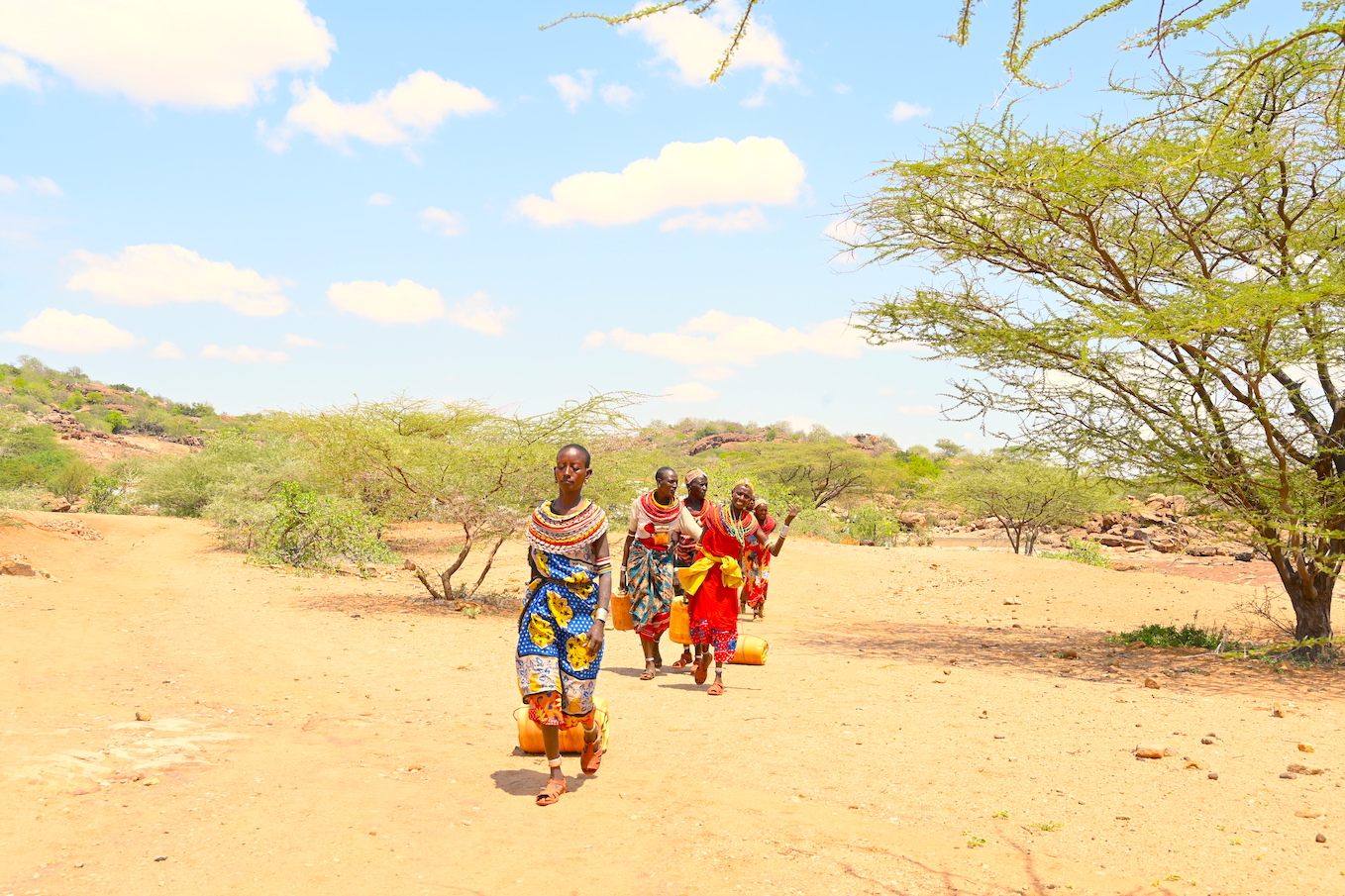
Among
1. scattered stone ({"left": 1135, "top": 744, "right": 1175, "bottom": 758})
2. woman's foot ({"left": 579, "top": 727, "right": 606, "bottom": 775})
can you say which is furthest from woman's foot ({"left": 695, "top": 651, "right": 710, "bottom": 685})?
scattered stone ({"left": 1135, "top": 744, "right": 1175, "bottom": 758})

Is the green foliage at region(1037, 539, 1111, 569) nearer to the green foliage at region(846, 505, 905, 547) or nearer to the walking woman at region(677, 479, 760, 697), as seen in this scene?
the green foliage at region(846, 505, 905, 547)

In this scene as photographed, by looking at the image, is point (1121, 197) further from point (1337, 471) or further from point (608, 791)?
point (608, 791)

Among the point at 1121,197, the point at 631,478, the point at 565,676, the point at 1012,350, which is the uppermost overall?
the point at 1121,197

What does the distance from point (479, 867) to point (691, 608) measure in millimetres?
3657

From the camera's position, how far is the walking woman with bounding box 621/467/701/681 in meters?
7.37

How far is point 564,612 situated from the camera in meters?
4.60

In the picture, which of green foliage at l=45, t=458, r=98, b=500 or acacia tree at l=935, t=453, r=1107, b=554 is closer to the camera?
acacia tree at l=935, t=453, r=1107, b=554

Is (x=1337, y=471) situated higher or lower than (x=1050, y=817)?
higher

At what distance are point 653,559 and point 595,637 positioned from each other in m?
3.09

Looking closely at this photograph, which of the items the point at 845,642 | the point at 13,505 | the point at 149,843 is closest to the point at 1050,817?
the point at 149,843

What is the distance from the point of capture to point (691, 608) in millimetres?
7176

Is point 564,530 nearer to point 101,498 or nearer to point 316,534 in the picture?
point 316,534

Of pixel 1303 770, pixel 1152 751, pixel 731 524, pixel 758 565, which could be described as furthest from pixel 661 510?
pixel 1303 770

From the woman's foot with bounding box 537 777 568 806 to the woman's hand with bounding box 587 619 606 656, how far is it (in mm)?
675
